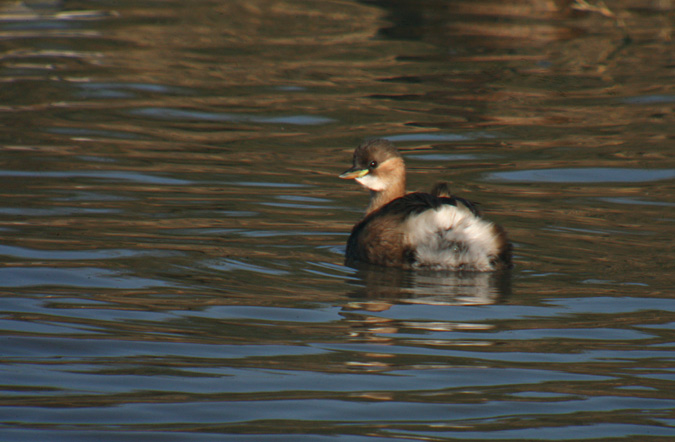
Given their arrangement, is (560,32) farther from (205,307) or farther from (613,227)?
(205,307)

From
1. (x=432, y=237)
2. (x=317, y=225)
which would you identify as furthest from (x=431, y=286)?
(x=317, y=225)

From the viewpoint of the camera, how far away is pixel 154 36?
17.8 m

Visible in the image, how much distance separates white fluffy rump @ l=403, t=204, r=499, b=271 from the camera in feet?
23.7

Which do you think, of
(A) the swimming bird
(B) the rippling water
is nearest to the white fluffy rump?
(A) the swimming bird

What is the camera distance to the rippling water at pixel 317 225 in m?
4.89

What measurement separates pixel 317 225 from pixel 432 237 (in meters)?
1.70

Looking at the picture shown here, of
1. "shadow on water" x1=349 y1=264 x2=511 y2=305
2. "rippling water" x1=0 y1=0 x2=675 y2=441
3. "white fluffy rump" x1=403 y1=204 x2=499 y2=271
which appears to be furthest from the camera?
"white fluffy rump" x1=403 y1=204 x2=499 y2=271

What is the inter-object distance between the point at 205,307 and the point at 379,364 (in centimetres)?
140

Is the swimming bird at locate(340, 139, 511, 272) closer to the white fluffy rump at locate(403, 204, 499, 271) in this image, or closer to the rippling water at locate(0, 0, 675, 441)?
the white fluffy rump at locate(403, 204, 499, 271)

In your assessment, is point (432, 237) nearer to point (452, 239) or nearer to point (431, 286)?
point (452, 239)

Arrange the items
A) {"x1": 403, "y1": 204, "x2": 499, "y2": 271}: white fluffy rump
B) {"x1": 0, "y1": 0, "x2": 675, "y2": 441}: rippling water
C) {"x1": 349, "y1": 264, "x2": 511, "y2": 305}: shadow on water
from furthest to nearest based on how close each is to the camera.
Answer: {"x1": 403, "y1": 204, "x2": 499, "y2": 271}: white fluffy rump → {"x1": 349, "y1": 264, "x2": 511, "y2": 305}: shadow on water → {"x1": 0, "y1": 0, "x2": 675, "y2": 441}: rippling water

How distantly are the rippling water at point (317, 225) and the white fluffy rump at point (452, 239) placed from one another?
0.17m

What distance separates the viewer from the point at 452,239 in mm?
7293

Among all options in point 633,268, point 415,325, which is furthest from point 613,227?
point 415,325
